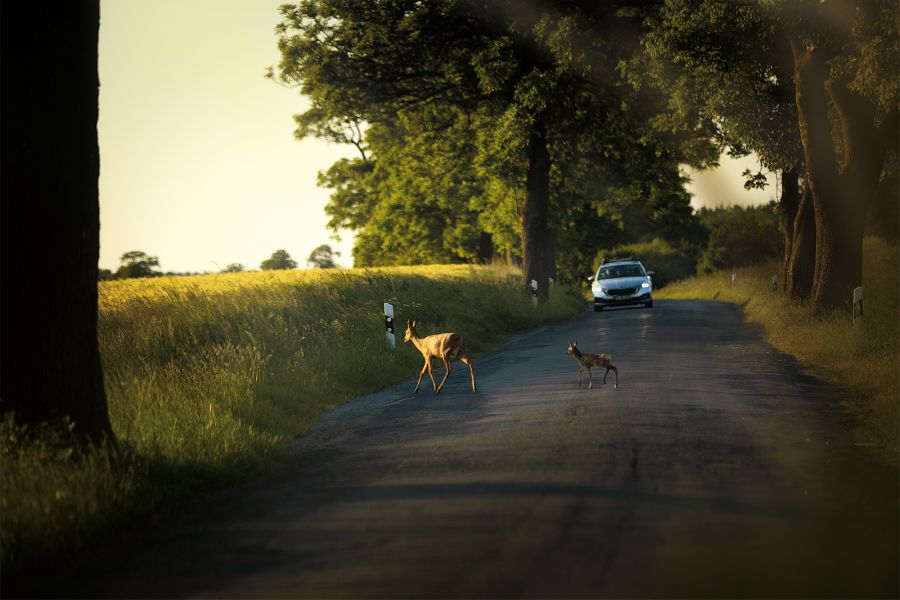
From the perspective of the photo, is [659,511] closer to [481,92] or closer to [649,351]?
[649,351]

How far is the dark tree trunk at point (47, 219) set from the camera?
887cm

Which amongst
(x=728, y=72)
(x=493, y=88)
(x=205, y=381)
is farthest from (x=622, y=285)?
(x=205, y=381)

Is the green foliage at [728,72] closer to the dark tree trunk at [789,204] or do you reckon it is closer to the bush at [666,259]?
the dark tree trunk at [789,204]

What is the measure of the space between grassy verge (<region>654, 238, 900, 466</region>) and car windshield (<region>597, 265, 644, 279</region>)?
4264mm

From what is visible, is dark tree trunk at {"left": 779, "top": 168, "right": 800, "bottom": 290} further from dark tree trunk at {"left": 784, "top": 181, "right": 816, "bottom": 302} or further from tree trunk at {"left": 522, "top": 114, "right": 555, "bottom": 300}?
tree trunk at {"left": 522, "top": 114, "right": 555, "bottom": 300}

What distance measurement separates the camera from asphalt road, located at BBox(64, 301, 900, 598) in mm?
6008

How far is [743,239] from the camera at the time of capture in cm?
8694

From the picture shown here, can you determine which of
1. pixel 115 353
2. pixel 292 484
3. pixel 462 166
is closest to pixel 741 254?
pixel 462 166

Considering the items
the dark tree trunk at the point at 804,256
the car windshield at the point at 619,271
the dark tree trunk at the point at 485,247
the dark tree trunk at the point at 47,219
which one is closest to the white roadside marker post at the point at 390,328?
the dark tree trunk at the point at 47,219

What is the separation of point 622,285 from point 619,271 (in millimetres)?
1278

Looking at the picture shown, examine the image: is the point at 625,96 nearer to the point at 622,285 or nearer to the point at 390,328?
the point at 622,285

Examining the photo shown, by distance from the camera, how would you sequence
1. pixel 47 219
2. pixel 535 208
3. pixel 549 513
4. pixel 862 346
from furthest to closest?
pixel 535 208 < pixel 862 346 < pixel 47 219 < pixel 549 513

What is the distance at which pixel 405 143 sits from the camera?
47.7 m

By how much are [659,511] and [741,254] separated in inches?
3252
